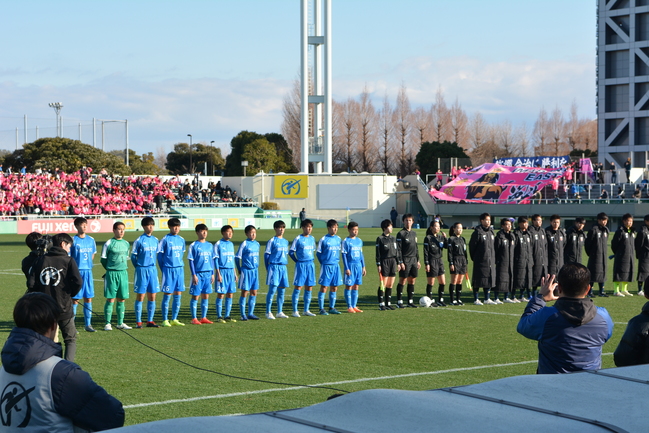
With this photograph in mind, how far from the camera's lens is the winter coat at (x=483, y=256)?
15867 millimetres

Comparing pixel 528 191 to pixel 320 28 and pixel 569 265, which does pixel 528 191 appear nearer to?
pixel 320 28

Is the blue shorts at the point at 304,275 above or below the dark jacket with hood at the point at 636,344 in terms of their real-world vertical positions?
below

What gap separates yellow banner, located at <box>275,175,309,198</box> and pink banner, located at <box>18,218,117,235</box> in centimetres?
1929

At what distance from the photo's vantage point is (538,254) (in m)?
16.7

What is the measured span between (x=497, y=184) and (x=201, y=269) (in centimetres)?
4535

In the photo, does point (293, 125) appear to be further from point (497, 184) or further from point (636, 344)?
point (636, 344)

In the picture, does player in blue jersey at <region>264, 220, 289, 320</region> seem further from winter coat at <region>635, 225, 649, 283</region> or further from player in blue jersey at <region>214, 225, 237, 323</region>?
winter coat at <region>635, 225, 649, 283</region>

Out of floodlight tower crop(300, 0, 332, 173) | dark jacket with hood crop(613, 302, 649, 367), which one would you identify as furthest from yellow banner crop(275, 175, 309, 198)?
dark jacket with hood crop(613, 302, 649, 367)

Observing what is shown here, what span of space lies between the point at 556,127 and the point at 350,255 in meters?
94.3

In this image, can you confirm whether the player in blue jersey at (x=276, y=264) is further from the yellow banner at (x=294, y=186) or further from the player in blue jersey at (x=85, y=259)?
the yellow banner at (x=294, y=186)

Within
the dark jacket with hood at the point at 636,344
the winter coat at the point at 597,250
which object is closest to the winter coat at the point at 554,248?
the winter coat at the point at 597,250

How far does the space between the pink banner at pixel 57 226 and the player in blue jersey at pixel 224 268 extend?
1152 inches

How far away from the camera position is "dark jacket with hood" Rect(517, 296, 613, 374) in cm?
474

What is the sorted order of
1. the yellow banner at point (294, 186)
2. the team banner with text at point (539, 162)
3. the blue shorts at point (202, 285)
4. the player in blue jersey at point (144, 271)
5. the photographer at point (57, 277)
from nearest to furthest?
the photographer at point (57, 277), the player in blue jersey at point (144, 271), the blue shorts at point (202, 285), the team banner with text at point (539, 162), the yellow banner at point (294, 186)
